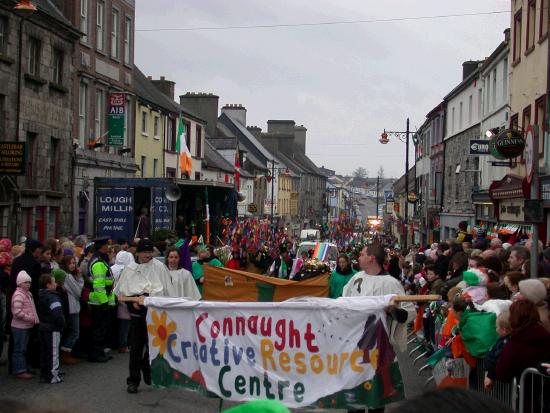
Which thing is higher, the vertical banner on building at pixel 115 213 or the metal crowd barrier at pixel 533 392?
the vertical banner on building at pixel 115 213

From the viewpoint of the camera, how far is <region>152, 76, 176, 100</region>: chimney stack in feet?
153

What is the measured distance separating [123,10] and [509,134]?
60.2 ft

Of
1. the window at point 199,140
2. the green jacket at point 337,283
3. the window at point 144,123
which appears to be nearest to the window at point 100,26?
the window at point 144,123

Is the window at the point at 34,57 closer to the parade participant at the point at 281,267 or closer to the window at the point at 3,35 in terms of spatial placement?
the window at the point at 3,35

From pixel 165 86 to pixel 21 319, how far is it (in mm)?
37120

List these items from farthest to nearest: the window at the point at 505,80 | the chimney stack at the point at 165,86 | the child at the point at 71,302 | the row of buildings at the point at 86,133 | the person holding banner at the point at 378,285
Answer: the chimney stack at the point at 165,86 → the window at the point at 505,80 → the row of buildings at the point at 86,133 → the child at the point at 71,302 → the person holding banner at the point at 378,285

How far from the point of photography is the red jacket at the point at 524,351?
6.88m

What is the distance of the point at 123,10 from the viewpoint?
3241 cm

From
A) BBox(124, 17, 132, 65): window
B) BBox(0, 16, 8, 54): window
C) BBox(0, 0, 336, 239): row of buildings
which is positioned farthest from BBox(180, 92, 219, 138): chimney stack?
BBox(0, 16, 8, 54): window

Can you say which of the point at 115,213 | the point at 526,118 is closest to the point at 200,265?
the point at 115,213

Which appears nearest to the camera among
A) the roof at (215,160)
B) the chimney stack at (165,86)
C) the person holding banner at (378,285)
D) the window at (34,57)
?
the person holding banner at (378,285)

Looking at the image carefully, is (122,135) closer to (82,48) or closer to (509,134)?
(82,48)

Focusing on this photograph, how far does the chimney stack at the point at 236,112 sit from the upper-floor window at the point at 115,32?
41916 mm

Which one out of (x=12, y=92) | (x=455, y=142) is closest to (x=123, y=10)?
(x=12, y=92)
